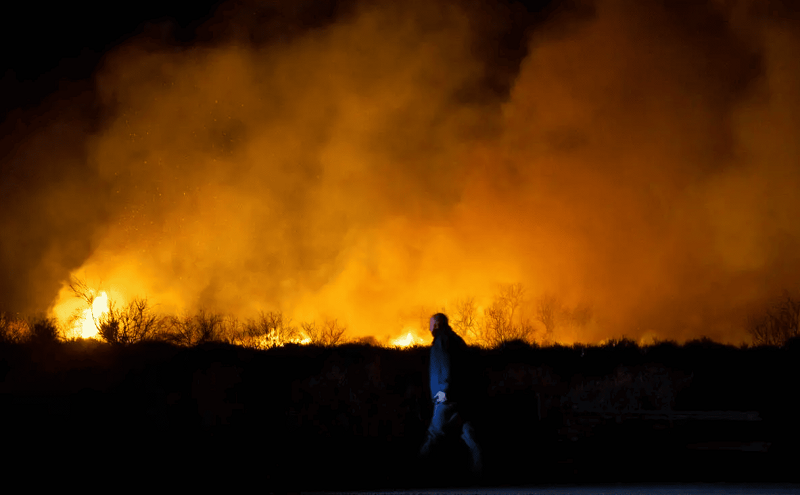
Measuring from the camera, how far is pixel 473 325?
46.3 m

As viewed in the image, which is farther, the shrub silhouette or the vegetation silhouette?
the shrub silhouette

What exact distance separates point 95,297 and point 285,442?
3355cm

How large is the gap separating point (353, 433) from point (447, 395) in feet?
18.7

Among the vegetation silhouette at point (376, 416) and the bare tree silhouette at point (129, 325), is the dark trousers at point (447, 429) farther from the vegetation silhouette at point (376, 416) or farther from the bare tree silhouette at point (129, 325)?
the bare tree silhouette at point (129, 325)

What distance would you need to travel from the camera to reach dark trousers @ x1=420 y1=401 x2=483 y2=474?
30.7 ft

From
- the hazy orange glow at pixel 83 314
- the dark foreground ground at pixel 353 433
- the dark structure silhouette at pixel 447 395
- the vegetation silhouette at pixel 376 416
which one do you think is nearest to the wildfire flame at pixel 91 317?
the hazy orange glow at pixel 83 314

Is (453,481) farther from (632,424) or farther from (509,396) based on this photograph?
(632,424)

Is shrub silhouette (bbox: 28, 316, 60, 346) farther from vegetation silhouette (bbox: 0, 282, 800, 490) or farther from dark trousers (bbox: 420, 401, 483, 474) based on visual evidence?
dark trousers (bbox: 420, 401, 483, 474)

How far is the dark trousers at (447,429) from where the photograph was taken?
30.7 ft

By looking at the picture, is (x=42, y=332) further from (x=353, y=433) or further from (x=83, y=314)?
(x=353, y=433)

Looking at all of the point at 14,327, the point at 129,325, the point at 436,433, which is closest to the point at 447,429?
the point at 436,433

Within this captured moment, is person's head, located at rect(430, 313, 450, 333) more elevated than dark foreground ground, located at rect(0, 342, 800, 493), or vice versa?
person's head, located at rect(430, 313, 450, 333)

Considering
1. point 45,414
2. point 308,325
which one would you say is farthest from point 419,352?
point 308,325

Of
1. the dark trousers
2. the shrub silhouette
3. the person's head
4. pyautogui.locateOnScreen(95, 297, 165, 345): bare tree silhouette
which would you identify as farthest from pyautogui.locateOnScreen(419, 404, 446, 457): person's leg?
pyautogui.locateOnScreen(95, 297, 165, 345): bare tree silhouette
